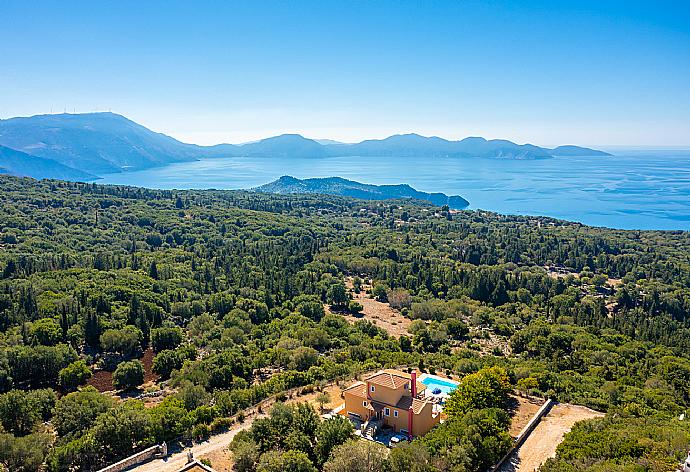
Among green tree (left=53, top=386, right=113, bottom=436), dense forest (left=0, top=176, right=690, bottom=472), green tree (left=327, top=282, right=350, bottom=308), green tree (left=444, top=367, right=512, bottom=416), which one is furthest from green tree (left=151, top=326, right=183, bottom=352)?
green tree (left=444, top=367, right=512, bottom=416)

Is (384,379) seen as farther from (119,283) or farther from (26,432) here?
(119,283)

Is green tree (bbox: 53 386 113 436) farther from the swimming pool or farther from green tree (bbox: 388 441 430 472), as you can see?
the swimming pool

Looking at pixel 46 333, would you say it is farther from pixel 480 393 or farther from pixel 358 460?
pixel 480 393

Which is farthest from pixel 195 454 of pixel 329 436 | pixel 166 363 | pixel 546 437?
pixel 166 363

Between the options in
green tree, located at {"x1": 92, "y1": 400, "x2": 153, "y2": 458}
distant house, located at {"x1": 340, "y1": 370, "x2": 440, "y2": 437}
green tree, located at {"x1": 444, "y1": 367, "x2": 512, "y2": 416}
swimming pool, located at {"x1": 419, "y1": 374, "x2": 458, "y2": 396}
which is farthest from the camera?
swimming pool, located at {"x1": 419, "y1": 374, "x2": 458, "y2": 396}

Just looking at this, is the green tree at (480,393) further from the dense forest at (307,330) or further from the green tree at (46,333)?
the green tree at (46,333)

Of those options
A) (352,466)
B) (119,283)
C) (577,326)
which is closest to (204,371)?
(352,466)
